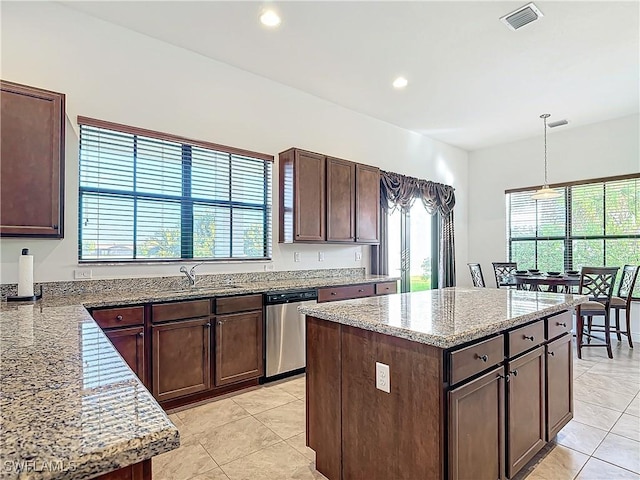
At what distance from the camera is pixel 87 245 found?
119 inches

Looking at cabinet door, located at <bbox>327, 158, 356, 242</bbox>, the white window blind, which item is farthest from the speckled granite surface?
the white window blind

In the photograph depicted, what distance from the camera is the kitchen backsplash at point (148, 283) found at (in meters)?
2.85

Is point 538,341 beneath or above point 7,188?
beneath

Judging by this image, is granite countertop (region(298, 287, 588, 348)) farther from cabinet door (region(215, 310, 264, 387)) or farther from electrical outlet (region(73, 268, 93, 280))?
electrical outlet (region(73, 268, 93, 280))

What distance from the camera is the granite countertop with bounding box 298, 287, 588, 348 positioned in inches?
62.8

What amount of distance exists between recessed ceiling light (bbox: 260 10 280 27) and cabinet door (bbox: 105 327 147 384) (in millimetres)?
2670

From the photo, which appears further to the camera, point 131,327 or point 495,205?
point 495,205

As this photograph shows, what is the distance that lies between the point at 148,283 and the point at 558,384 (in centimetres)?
328

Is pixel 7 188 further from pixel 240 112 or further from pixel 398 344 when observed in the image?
pixel 398 344

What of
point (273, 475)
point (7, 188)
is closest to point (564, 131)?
point (273, 475)

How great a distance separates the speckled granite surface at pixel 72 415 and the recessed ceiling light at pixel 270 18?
2.78 metres

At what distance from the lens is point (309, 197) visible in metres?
4.10

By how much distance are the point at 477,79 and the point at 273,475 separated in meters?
4.28

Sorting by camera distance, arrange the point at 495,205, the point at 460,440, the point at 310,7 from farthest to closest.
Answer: the point at 495,205, the point at 310,7, the point at 460,440
